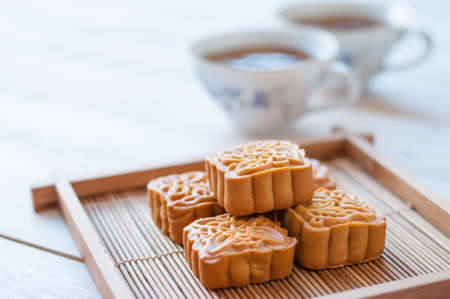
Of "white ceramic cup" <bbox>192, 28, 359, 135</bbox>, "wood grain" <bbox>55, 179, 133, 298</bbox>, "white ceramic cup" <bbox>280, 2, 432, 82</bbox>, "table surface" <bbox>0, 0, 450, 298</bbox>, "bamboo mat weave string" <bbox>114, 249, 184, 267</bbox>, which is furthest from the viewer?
"white ceramic cup" <bbox>280, 2, 432, 82</bbox>

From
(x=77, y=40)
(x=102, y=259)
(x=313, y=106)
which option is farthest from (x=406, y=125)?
(x=77, y=40)

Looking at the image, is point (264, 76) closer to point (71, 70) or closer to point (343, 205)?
point (343, 205)

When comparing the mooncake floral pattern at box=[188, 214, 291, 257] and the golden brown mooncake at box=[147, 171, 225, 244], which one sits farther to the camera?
the golden brown mooncake at box=[147, 171, 225, 244]

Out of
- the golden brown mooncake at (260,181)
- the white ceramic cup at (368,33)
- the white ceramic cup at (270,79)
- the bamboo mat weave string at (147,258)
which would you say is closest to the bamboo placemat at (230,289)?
the bamboo mat weave string at (147,258)

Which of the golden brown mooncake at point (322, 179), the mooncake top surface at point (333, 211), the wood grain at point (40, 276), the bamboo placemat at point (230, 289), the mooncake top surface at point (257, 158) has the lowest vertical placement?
the wood grain at point (40, 276)

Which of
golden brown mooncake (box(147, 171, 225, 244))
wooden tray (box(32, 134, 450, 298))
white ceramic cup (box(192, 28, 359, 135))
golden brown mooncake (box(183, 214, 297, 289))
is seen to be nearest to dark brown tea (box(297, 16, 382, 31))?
white ceramic cup (box(192, 28, 359, 135))

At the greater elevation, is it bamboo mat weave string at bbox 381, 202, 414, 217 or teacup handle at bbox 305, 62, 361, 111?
teacup handle at bbox 305, 62, 361, 111

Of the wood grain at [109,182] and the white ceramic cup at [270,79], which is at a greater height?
the white ceramic cup at [270,79]

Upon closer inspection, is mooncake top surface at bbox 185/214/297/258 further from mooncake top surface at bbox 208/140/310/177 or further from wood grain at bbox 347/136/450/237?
wood grain at bbox 347/136/450/237

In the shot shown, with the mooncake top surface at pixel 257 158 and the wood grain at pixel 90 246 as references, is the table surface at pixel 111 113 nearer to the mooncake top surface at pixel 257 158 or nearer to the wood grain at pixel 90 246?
the wood grain at pixel 90 246
